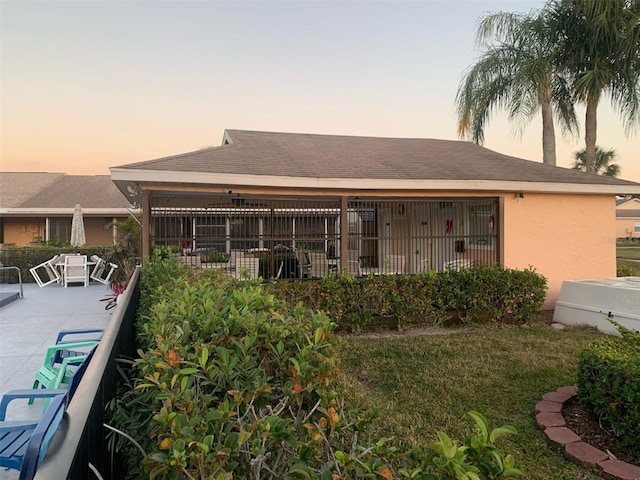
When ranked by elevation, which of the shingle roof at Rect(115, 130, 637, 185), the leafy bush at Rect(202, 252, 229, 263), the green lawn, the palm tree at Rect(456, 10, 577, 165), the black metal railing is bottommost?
the green lawn

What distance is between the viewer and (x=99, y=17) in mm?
11031

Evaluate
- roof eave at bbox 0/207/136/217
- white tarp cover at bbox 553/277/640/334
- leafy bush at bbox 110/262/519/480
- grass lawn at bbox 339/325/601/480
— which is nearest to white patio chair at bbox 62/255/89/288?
roof eave at bbox 0/207/136/217

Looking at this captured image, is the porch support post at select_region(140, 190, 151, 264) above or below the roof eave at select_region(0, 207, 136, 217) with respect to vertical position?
below

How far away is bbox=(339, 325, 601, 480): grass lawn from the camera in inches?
146

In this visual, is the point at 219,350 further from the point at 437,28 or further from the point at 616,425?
the point at 437,28

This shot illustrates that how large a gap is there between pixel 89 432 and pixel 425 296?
22.8 ft

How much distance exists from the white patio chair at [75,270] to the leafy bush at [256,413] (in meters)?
13.3

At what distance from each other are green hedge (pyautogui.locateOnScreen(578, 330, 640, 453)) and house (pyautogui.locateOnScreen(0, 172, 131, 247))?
19.0 metres

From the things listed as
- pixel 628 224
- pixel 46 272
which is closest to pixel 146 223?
pixel 46 272

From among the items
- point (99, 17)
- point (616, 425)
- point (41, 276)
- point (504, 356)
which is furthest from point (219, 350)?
point (41, 276)

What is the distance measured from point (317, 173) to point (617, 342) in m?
5.69

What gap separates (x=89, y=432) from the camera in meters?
1.63

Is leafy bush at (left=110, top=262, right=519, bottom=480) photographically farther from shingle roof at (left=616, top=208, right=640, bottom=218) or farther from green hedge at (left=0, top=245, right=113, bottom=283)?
shingle roof at (left=616, top=208, right=640, bottom=218)

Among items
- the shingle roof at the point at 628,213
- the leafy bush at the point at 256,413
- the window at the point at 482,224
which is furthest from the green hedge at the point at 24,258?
the shingle roof at the point at 628,213
